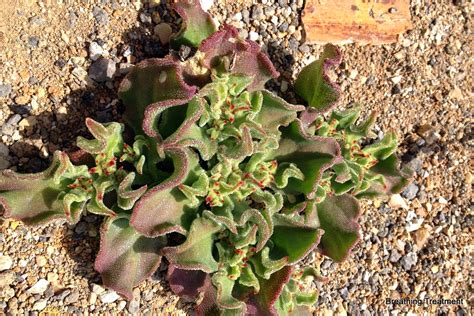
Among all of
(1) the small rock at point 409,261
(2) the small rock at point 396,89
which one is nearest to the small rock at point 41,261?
(1) the small rock at point 409,261

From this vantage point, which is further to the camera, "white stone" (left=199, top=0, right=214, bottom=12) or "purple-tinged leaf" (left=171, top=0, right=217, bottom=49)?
"white stone" (left=199, top=0, right=214, bottom=12)

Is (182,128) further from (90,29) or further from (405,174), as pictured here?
(405,174)

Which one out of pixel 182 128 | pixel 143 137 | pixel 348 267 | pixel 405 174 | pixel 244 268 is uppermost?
→ pixel 182 128

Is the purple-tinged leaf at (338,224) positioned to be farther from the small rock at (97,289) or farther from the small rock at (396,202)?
the small rock at (97,289)

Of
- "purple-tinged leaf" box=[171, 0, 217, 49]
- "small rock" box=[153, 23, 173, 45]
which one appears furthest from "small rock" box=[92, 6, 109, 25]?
"purple-tinged leaf" box=[171, 0, 217, 49]

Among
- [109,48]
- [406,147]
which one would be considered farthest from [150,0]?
[406,147]

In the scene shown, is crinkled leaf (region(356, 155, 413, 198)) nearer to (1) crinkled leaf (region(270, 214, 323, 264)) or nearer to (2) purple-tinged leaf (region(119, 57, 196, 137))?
(1) crinkled leaf (region(270, 214, 323, 264))
